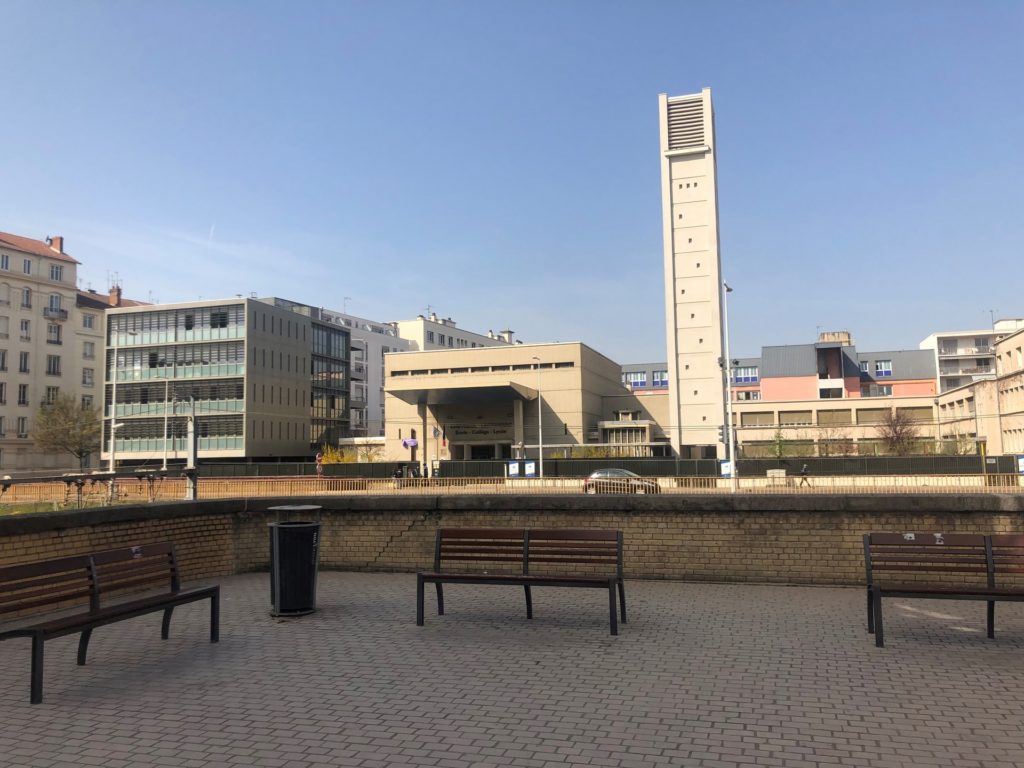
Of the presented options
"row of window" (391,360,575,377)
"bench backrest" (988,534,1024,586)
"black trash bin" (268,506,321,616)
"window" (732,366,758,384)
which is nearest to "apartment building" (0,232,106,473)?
"row of window" (391,360,575,377)

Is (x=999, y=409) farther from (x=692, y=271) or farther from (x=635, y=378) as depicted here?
(x=635, y=378)

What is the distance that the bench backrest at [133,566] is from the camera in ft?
22.5

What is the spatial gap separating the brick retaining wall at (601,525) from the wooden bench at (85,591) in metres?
1.60

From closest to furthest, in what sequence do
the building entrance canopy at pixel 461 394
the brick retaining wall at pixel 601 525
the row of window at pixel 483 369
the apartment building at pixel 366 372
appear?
the brick retaining wall at pixel 601 525, the building entrance canopy at pixel 461 394, the row of window at pixel 483 369, the apartment building at pixel 366 372

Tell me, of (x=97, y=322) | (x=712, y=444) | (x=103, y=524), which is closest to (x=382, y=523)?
(x=103, y=524)

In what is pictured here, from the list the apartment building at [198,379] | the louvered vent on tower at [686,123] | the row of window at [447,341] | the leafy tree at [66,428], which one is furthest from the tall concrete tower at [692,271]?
the row of window at [447,341]

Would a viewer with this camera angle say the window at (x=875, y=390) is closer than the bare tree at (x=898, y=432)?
No

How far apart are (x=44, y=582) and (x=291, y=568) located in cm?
267

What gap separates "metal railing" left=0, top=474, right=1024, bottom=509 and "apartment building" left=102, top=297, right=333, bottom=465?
29945 mm

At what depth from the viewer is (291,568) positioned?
27.7ft

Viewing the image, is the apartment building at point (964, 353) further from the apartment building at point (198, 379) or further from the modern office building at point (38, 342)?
the modern office building at point (38, 342)

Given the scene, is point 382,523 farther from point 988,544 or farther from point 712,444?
point 712,444

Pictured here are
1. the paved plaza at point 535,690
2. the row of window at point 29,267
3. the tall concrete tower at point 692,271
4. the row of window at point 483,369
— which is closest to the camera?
the paved plaza at point 535,690

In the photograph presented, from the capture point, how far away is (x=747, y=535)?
10.3 m
